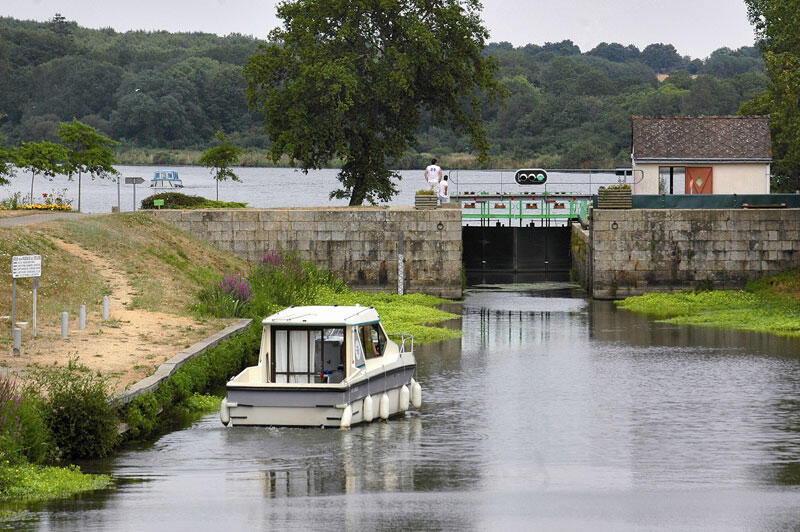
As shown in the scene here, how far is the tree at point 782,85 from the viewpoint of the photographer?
51438 millimetres

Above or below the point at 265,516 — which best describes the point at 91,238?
above

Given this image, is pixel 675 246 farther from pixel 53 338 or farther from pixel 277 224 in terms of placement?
pixel 53 338

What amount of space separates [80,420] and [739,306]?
31.5 meters

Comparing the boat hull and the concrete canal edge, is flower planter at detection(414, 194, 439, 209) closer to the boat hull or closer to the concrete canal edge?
the concrete canal edge

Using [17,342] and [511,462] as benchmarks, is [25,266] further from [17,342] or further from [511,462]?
[511,462]

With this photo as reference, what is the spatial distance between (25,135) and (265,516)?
140 m

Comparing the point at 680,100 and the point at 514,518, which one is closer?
the point at 514,518

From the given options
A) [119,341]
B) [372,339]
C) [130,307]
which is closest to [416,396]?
[372,339]

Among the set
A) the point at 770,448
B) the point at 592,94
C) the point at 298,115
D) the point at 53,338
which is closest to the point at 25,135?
the point at 592,94

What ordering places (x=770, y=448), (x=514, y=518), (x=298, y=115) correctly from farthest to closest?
(x=298, y=115)
(x=770, y=448)
(x=514, y=518)

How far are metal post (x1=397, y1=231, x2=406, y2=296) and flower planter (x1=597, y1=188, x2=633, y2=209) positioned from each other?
26.2 feet

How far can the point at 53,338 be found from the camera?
2892cm

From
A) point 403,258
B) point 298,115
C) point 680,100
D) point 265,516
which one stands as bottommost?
point 265,516

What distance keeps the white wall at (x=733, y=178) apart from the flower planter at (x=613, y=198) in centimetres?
875
